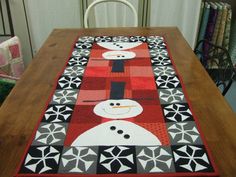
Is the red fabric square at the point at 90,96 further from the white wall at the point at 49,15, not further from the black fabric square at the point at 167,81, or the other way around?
the white wall at the point at 49,15

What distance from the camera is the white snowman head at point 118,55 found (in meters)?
1.34

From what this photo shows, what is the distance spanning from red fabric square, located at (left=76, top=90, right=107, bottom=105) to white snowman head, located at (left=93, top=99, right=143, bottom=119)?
Answer: 0.10 ft

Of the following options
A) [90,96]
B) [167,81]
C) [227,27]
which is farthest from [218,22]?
[90,96]

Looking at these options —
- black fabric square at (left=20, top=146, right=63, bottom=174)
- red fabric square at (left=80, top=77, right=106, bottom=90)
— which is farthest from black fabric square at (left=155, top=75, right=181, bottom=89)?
black fabric square at (left=20, top=146, right=63, bottom=174)

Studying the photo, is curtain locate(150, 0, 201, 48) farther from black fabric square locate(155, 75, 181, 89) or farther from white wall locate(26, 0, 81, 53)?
black fabric square locate(155, 75, 181, 89)

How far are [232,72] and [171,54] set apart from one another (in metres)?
0.30

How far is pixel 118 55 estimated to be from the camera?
137cm

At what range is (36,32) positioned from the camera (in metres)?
2.63

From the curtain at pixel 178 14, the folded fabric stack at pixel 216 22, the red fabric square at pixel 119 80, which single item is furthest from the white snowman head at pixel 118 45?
the folded fabric stack at pixel 216 22

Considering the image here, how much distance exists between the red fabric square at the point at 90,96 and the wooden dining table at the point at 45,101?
126 millimetres

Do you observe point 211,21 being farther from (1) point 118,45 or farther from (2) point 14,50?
(2) point 14,50

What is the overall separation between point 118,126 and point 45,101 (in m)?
0.30

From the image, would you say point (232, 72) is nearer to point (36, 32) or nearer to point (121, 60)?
point (121, 60)

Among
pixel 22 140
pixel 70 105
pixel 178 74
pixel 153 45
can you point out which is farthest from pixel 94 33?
pixel 22 140
